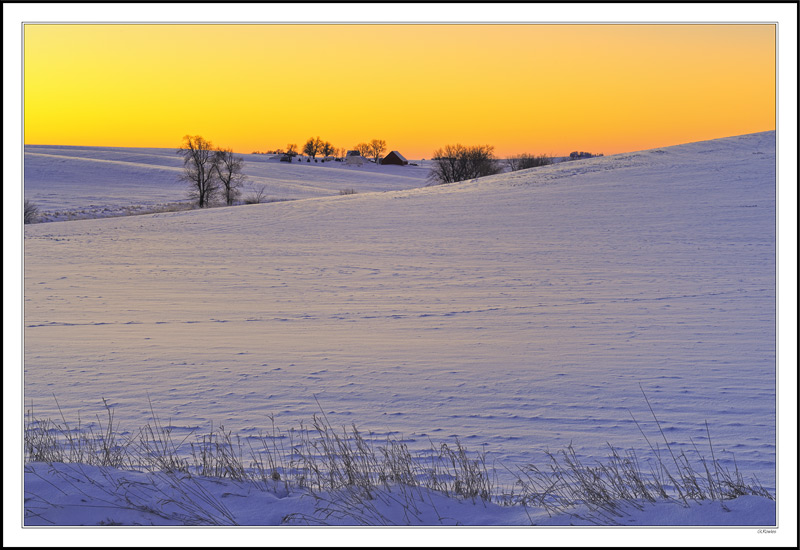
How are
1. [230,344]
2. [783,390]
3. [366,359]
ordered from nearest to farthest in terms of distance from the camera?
1. [783,390]
2. [366,359]
3. [230,344]

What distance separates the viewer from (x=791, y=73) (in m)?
5.70

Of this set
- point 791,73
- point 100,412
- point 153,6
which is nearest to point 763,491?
point 791,73

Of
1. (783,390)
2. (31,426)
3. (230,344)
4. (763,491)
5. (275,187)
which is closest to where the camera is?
(763,491)

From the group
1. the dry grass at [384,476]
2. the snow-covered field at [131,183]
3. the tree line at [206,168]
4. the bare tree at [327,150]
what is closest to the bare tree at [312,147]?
the bare tree at [327,150]

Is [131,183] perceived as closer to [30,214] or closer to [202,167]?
[202,167]

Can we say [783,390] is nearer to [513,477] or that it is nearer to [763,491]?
[763,491]

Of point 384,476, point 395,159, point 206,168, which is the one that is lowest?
point 384,476

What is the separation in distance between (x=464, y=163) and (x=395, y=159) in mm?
61046

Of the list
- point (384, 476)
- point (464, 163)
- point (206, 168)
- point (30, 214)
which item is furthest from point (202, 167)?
point (384, 476)

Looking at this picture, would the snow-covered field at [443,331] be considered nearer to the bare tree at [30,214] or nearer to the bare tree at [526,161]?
the bare tree at [30,214]

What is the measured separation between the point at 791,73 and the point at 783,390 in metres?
2.81

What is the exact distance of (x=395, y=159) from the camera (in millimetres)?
131500

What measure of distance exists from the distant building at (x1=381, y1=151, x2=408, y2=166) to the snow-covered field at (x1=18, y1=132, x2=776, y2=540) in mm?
102206

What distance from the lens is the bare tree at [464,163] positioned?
71.9 metres
